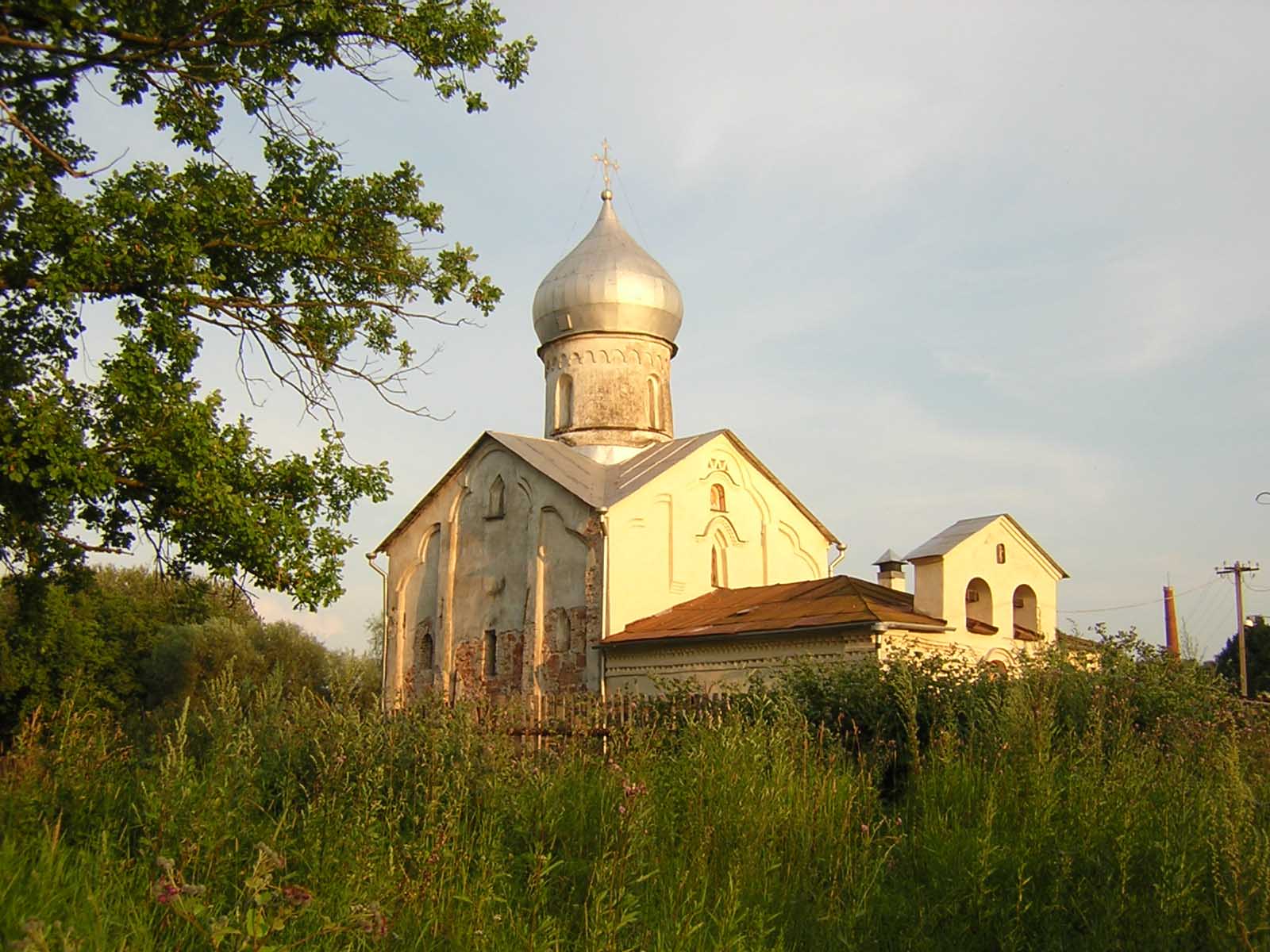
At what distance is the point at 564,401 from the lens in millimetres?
24625

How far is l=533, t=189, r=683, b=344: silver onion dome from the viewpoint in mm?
24375

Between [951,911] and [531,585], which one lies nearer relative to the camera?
[951,911]

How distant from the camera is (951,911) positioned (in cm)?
525

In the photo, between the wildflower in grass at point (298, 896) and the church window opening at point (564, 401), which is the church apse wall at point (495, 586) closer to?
the church window opening at point (564, 401)

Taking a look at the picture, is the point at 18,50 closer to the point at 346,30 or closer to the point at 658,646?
the point at 346,30

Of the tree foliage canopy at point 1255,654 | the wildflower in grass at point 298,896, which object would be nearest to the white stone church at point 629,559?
the wildflower in grass at point 298,896

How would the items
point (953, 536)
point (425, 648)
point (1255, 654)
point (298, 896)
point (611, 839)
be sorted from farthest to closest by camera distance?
1. point (1255, 654)
2. point (425, 648)
3. point (953, 536)
4. point (611, 839)
5. point (298, 896)

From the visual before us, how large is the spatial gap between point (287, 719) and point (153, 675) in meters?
29.2

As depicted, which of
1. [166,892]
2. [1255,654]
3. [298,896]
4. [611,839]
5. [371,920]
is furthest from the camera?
[1255,654]

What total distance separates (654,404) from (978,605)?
31.0 feet

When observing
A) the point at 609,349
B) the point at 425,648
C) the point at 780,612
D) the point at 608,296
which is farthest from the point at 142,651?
the point at 780,612

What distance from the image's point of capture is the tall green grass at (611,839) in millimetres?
4602

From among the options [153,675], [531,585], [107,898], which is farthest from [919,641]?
[153,675]

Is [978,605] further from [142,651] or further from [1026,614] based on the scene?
[142,651]
